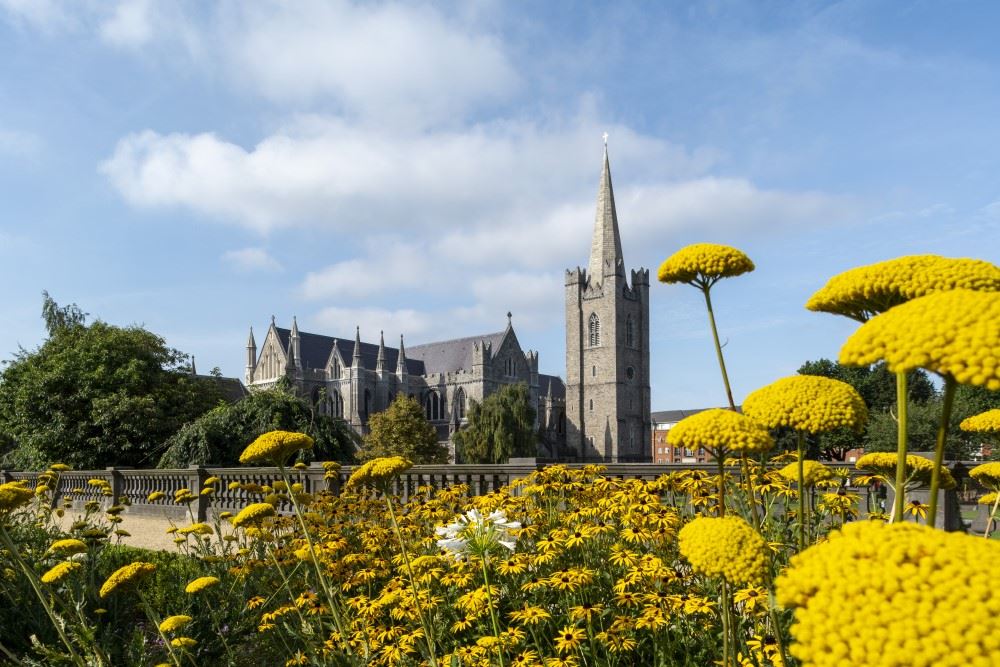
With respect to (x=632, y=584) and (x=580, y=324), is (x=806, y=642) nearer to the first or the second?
(x=632, y=584)

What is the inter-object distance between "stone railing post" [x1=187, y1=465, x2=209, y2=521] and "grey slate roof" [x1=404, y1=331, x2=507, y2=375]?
61362 mm

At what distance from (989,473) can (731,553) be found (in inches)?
83.9

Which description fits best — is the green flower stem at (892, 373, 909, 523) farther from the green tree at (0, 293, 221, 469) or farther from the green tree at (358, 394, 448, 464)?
the green tree at (358, 394, 448, 464)

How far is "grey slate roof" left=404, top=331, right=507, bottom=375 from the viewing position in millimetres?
82250

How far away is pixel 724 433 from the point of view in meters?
2.36

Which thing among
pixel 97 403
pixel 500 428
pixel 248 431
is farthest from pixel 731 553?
pixel 500 428

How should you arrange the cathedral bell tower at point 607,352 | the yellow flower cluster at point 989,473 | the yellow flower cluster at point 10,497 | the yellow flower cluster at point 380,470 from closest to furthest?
the yellow flower cluster at point 989,473
the yellow flower cluster at point 10,497
the yellow flower cluster at point 380,470
the cathedral bell tower at point 607,352

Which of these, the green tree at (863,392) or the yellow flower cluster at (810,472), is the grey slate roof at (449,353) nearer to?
the green tree at (863,392)

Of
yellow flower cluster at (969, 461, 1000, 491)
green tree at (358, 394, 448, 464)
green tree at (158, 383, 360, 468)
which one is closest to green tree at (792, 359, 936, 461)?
green tree at (358, 394, 448, 464)

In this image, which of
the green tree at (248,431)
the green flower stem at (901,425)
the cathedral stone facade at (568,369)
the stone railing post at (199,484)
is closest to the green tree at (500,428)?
the cathedral stone facade at (568,369)

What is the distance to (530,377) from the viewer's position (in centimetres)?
8494

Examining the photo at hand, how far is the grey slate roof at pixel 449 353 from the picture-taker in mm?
82250

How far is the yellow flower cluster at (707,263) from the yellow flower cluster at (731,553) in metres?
1.21

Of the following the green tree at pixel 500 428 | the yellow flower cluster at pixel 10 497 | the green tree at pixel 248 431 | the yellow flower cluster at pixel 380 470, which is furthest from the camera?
the green tree at pixel 500 428
